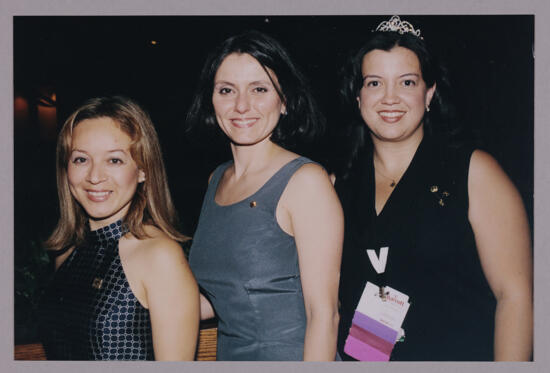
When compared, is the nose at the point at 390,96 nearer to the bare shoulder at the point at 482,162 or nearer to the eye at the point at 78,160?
the bare shoulder at the point at 482,162

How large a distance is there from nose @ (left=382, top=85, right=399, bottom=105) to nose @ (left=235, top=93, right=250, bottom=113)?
526mm

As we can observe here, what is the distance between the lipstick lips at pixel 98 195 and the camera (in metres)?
1.43

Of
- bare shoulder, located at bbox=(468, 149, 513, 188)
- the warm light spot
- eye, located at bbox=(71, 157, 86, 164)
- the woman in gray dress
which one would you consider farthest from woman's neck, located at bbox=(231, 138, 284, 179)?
the warm light spot

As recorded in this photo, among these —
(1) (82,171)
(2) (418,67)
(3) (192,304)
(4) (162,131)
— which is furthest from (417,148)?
(4) (162,131)

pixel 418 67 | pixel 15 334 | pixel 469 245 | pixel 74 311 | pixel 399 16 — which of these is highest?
pixel 399 16

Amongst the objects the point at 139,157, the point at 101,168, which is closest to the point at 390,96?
the point at 139,157

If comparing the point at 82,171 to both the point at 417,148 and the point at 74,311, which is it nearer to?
the point at 74,311

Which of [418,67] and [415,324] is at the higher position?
[418,67]

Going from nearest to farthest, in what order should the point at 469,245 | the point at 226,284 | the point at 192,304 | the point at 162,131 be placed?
the point at 192,304 → the point at 226,284 → the point at 469,245 → the point at 162,131

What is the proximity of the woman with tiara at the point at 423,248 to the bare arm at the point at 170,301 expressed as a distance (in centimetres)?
68

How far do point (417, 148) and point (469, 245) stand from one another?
429 mm

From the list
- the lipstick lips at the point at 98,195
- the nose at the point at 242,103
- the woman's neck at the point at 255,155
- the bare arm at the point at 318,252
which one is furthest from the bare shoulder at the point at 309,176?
the lipstick lips at the point at 98,195

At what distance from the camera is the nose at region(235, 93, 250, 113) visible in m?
1.54

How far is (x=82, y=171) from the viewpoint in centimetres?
142
